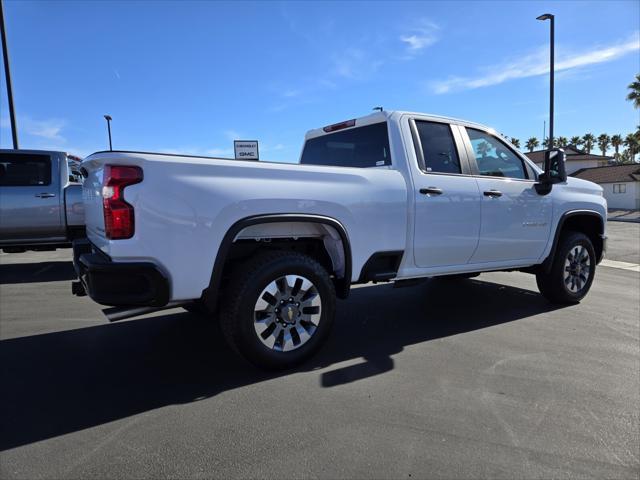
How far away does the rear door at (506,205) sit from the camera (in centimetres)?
450

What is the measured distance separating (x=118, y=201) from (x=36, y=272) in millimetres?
6378

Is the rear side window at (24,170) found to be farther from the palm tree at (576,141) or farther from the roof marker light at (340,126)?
the palm tree at (576,141)

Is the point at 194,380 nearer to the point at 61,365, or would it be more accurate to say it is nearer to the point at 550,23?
the point at 61,365

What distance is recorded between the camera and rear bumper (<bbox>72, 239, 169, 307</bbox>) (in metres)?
2.73

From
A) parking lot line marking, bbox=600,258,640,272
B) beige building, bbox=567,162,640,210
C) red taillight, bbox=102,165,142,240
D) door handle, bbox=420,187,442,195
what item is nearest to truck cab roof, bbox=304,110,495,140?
door handle, bbox=420,187,442,195

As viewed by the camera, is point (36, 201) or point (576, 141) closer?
point (36, 201)

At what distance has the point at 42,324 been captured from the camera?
181 inches

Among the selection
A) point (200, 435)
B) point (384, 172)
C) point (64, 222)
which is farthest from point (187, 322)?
point (64, 222)

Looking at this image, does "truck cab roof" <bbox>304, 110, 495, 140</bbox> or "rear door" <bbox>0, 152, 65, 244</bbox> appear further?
"rear door" <bbox>0, 152, 65, 244</bbox>

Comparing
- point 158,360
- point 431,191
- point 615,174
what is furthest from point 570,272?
point 615,174

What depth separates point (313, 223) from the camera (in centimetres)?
347

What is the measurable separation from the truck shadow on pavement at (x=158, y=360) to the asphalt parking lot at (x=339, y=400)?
0.6 inches

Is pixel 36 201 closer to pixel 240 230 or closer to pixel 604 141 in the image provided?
pixel 240 230

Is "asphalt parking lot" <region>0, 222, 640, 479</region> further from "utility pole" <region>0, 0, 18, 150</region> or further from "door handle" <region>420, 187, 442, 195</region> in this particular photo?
"utility pole" <region>0, 0, 18, 150</region>
